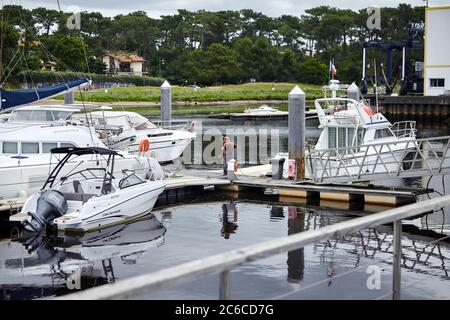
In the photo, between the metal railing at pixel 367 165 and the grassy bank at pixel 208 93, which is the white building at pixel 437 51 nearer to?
the grassy bank at pixel 208 93

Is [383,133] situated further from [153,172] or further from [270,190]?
[153,172]

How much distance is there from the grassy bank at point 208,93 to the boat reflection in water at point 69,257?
75477 mm

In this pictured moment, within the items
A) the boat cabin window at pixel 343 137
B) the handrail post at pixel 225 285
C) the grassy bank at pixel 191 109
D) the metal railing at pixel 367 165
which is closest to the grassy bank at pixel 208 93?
the grassy bank at pixel 191 109

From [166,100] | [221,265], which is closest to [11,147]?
[166,100]

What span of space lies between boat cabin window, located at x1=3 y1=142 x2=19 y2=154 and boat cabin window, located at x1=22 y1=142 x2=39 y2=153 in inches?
9.8

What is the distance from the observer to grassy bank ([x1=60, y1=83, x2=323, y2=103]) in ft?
335

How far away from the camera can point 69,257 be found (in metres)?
17.1

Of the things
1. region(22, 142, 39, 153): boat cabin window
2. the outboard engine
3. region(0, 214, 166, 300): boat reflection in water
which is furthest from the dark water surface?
region(22, 142, 39, 153): boat cabin window

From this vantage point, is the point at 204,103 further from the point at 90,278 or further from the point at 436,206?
the point at 436,206

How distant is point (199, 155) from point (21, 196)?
21.1m

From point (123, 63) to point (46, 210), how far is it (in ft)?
393

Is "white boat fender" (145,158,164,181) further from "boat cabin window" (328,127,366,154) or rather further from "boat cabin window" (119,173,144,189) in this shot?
"boat cabin window" (328,127,366,154)

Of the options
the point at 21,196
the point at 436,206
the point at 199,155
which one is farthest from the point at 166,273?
the point at 199,155

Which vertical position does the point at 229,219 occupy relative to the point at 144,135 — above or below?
below
